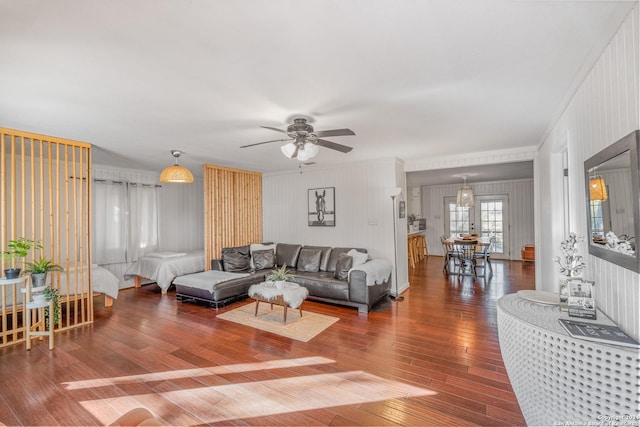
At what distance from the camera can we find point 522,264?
8328mm

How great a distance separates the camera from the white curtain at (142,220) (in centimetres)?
642

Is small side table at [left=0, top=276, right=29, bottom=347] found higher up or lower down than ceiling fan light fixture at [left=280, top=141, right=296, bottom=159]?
lower down

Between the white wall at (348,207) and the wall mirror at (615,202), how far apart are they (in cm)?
352

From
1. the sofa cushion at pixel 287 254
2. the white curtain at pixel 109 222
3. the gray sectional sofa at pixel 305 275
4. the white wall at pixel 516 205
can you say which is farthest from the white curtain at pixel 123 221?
the white wall at pixel 516 205

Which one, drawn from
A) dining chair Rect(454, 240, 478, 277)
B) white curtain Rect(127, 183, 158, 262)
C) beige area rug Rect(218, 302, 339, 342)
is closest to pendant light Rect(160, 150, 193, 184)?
beige area rug Rect(218, 302, 339, 342)

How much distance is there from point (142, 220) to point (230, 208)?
6.94 feet

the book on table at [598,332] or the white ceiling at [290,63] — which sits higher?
the white ceiling at [290,63]

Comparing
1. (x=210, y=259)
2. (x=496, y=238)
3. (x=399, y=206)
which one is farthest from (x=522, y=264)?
(x=210, y=259)

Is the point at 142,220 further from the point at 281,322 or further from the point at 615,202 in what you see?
the point at 615,202

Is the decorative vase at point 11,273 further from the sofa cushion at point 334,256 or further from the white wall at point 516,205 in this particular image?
the white wall at point 516,205

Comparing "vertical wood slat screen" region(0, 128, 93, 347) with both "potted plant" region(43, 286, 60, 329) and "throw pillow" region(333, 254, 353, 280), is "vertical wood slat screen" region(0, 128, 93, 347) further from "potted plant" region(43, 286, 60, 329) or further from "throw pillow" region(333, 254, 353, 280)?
"throw pillow" region(333, 254, 353, 280)

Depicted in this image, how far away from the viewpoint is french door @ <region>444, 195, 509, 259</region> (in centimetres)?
934

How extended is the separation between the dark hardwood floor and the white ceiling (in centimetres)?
258

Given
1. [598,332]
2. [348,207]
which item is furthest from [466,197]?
[598,332]
